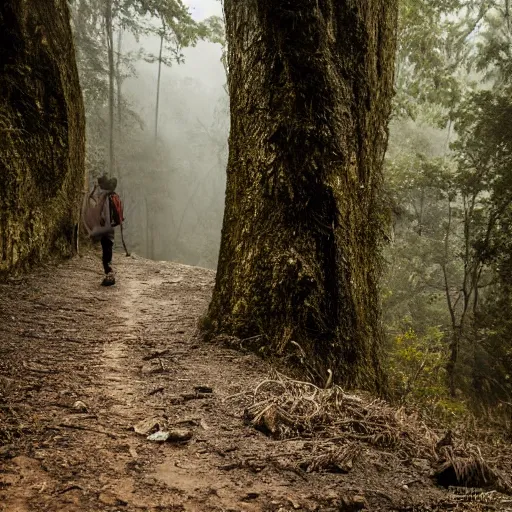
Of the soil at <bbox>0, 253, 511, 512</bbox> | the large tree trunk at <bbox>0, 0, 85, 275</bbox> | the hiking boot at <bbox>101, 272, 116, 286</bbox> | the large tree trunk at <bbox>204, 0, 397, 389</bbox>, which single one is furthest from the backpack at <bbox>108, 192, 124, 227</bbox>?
the large tree trunk at <bbox>204, 0, 397, 389</bbox>

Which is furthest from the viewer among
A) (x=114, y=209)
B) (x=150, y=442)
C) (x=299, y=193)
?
(x=114, y=209)

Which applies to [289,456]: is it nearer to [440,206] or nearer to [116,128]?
[440,206]

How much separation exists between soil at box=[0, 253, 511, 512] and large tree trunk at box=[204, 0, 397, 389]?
55 centimetres

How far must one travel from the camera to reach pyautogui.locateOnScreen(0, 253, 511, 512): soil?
1782 mm

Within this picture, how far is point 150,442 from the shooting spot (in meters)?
2.24

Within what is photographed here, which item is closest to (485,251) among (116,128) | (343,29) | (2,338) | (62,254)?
(343,29)

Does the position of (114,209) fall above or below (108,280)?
above

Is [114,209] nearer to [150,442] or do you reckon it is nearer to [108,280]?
[108,280]

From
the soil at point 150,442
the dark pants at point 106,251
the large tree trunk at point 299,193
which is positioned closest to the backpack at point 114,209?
the dark pants at point 106,251

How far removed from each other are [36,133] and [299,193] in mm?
5274

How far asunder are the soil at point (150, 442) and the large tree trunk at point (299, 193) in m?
0.55

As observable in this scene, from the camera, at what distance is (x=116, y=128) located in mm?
26734

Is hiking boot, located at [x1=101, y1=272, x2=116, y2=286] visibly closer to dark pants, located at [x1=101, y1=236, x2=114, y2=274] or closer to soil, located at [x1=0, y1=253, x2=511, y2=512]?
dark pants, located at [x1=101, y1=236, x2=114, y2=274]

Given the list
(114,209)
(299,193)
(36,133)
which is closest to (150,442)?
(299,193)
